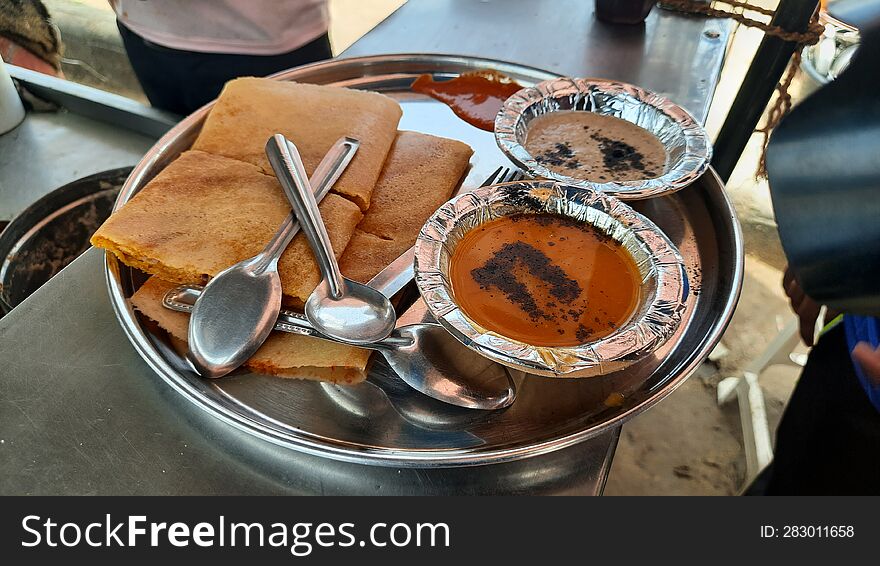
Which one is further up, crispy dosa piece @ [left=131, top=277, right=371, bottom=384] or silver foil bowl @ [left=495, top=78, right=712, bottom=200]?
silver foil bowl @ [left=495, top=78, right=712, bottom=200]

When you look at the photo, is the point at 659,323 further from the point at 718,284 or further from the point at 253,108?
the point at 253,108

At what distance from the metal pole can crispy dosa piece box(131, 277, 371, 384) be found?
87 cm

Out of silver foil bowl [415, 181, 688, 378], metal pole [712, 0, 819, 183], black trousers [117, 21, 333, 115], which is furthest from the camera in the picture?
black trousers [117, 21, 333, 115]

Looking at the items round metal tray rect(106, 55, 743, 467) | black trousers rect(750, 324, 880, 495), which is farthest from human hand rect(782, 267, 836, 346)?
round metal tray rect(106, 55, 743, 467)

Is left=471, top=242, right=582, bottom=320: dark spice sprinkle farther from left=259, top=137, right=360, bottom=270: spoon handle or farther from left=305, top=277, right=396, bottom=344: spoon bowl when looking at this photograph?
left=259, top=137, right=360, bottom=270: spoon handle

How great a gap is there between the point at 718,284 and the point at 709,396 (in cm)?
95

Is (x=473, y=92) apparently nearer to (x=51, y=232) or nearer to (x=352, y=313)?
(x=352, y=313)

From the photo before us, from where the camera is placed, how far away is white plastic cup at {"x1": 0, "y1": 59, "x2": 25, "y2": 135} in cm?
160

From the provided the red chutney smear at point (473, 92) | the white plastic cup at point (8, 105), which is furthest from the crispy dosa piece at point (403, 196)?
the white plastic cup at point (8, 105)

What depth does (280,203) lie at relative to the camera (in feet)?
3.13

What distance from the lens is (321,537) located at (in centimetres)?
67

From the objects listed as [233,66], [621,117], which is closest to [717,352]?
[621,117]

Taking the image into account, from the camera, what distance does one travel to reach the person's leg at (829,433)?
0.97 metres

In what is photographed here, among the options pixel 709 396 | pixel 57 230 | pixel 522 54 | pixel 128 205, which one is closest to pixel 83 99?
pixel 57 230
